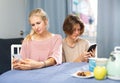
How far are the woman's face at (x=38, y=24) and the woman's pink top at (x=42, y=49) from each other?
0.29 ft

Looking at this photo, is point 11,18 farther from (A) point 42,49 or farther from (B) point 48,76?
(B) point 48,76

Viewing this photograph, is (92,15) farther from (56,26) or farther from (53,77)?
(53,77)

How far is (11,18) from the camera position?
3.72 metres

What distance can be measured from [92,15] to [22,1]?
1.20 metres

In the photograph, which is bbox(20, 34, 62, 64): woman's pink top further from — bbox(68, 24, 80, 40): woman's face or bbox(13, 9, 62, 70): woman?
bbox(68, 24, 80, 40): woman's face

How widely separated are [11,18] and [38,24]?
2.16m

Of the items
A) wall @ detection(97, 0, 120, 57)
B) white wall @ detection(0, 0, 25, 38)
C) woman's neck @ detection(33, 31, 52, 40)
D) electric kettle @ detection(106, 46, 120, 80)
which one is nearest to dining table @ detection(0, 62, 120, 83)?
electric kettle @ detection(106, 46, 120, 80)

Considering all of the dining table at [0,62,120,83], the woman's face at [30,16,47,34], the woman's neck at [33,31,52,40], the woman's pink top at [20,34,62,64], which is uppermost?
the woman's face at [30,16,47,34]

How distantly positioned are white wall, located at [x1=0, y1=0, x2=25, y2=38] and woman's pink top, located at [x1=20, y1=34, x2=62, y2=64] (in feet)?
6.19

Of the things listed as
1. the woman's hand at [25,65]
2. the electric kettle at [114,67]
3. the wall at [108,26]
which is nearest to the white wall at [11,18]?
the wall at [108,26]

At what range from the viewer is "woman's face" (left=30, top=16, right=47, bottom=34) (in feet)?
5.43

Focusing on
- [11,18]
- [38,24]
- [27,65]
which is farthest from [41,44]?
[11,18]

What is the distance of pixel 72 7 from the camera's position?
3.62m

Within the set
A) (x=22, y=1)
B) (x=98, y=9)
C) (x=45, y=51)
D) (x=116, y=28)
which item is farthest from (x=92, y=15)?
(x=45, y=51)
